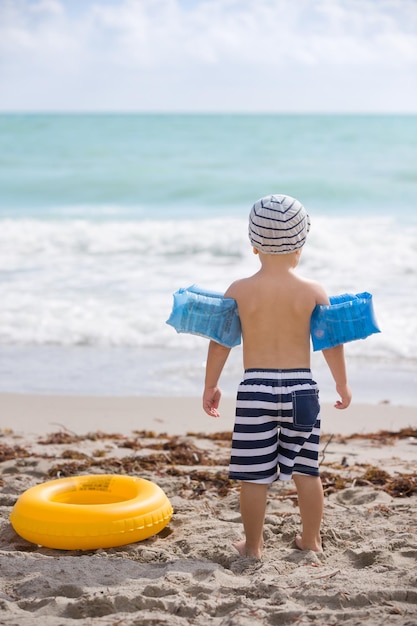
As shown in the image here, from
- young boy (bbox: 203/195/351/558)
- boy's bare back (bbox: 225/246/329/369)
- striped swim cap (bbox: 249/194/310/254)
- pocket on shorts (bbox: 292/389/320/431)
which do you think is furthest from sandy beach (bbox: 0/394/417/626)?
striped swim cap (bbox: 249/194/310/254)

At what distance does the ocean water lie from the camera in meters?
7.62

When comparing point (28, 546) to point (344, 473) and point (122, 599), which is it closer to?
point (122, 599)

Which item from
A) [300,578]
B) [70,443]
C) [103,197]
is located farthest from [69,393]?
[103,197]

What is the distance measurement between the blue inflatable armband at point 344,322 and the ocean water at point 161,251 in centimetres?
316

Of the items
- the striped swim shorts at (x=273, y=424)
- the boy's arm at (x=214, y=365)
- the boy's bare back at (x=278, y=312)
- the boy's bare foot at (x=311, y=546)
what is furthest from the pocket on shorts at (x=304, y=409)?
the boy's bare foot at (x=311, y=546)

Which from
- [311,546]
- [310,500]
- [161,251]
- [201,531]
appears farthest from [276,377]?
[161,251]

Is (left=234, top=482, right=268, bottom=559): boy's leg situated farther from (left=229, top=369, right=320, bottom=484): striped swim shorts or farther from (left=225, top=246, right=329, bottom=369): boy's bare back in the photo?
(left=225, top=246, right=329, bottom=369): boy's bare back

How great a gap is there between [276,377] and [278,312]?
0.29 metres

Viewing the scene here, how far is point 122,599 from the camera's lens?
3170mm

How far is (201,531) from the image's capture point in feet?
13.6

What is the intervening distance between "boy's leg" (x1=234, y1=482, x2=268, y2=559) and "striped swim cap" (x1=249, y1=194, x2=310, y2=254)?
1.05m

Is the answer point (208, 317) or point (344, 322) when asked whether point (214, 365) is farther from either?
point (344, 322)

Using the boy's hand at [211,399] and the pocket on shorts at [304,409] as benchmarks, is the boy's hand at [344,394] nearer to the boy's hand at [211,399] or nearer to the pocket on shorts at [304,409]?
the pocket on shorts at [304,409]

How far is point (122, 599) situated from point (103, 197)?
2066cm
